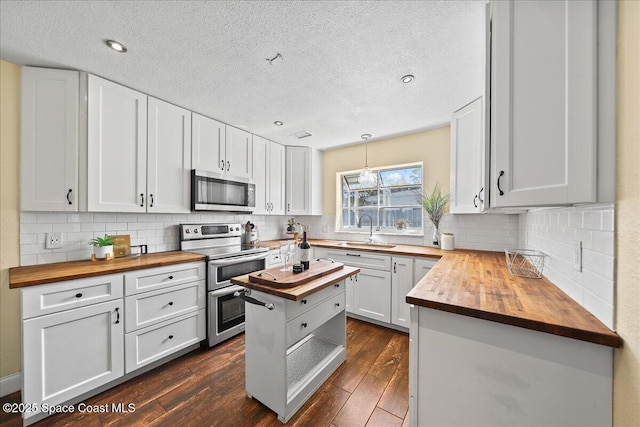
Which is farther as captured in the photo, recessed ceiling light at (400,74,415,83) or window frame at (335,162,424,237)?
window frame at (335,162,424,237)

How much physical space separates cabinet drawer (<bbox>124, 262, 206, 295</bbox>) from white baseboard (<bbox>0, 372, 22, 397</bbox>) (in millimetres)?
952

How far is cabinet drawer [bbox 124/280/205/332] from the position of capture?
189 cm

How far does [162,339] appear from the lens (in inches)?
80.7

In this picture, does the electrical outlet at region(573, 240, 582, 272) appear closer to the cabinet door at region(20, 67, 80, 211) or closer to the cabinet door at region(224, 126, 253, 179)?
the cabinet door at region(224, 126, 253, 179)

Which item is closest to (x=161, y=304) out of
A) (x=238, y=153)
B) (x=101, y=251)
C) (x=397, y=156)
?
(x=101, y=251)

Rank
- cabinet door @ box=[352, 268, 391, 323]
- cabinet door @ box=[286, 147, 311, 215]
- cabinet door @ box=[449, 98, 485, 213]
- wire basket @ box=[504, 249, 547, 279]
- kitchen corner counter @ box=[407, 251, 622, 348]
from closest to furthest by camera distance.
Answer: kitchen corner counter @ box=[407, 251, 622, 348] < wire basket @ box=[504, 249, 547, 279] < cabinet door @ box=[449, 98, 485, 213] < cabinet door @ box=[352, 268, 391, 323] < cabinet door @ box=[286, 147, 311, 215]

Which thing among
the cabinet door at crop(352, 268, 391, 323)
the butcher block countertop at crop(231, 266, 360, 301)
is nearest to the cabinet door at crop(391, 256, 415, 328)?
the cabinet door at crop(352, 268, 391, 323)

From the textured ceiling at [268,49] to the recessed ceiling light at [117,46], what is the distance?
41 millimetres

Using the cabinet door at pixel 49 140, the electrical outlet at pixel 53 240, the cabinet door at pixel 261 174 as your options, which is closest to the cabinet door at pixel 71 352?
the electrical outlet at pixel 53 240

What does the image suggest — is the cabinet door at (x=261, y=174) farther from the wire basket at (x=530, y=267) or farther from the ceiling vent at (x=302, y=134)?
the wire basket at (x=530, y=267)

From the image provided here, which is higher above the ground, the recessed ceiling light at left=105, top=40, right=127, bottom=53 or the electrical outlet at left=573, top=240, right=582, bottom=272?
the recessed ceiling light at left=105, top=40, right=127, bottom=53

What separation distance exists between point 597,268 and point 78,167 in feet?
10.8

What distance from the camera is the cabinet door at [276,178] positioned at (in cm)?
361

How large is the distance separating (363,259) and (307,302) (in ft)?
4.60
